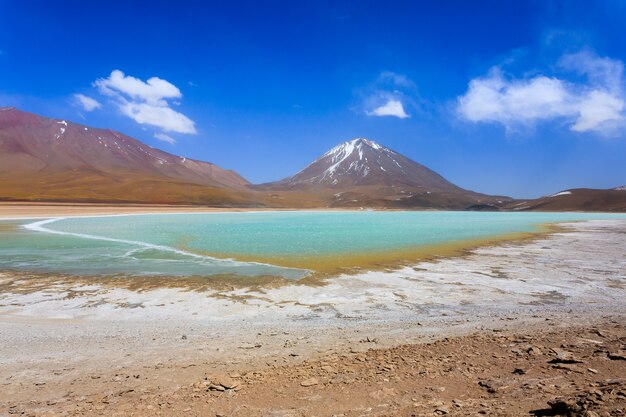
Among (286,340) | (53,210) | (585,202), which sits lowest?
(286,340)

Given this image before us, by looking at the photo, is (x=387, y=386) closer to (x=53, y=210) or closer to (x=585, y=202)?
(x=53, y=210)

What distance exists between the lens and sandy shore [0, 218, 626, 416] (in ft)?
15.3

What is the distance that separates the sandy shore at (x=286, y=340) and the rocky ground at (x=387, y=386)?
0.09 feet

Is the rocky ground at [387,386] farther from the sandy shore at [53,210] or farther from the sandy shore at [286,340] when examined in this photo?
the sandy shore at [53,210]

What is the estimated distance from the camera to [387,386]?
493 cm

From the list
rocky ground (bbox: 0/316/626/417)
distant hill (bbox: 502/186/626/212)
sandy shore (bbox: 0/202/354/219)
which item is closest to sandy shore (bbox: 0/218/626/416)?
rocky ground (bbox: 0/316/626/417)

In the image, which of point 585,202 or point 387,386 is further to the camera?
point 585,202

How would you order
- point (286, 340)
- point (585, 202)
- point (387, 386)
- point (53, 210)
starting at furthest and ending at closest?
point (585, 202) → point (53, 210) → point (286, 340) → point (387, 386)

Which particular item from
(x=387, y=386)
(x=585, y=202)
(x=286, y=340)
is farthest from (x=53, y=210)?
(x=585, y=202)

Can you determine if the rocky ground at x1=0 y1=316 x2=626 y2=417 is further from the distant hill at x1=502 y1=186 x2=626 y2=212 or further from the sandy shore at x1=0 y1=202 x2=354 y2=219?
the distant hill at x1=502 y1=186 x2=626 y2=212

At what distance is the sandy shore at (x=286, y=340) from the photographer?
184 inches

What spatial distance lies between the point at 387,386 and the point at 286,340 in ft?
8.34

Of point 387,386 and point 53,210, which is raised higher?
point 53,210

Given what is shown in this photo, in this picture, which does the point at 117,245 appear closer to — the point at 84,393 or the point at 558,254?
the point at 84,393
